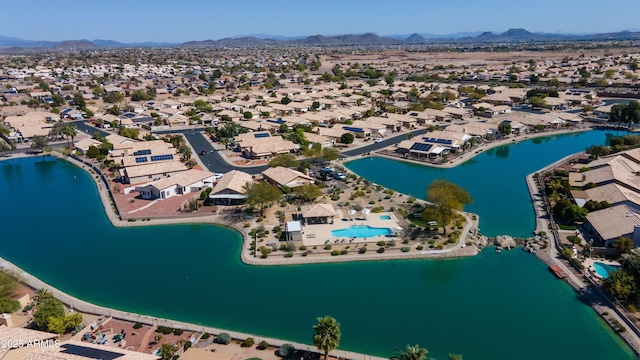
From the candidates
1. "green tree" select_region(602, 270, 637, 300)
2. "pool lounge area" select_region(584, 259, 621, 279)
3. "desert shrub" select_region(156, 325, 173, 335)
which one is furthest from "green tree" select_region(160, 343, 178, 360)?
"pool lounge area" select_region(584, 259, 621, 279)

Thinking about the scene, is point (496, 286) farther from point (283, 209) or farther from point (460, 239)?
point (283, 209)

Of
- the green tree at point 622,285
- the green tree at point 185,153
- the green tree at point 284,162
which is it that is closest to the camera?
the green tree at point 622,285

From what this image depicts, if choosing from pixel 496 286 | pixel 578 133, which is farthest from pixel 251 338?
pixel 578 133

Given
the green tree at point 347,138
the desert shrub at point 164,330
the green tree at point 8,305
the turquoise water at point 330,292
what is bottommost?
the turquoise water at point 330,292

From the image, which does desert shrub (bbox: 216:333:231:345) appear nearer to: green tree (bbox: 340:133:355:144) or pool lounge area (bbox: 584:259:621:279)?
pool lounge area (bbox: 584:259:621:279)

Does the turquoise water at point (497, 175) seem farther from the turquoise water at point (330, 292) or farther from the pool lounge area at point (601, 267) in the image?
the turquoise water at point (330, 292)

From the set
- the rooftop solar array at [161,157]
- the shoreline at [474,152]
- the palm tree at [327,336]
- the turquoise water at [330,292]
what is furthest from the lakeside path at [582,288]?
the rooftop solar array at [161,157]
